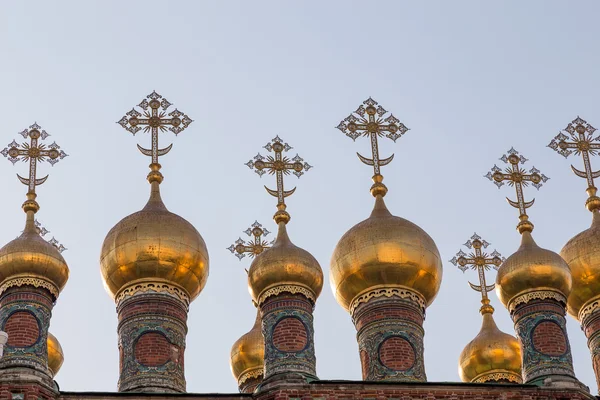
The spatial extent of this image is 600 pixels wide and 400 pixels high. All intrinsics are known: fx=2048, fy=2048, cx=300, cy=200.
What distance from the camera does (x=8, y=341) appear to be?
27109mm

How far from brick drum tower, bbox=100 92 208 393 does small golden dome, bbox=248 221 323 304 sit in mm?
1028

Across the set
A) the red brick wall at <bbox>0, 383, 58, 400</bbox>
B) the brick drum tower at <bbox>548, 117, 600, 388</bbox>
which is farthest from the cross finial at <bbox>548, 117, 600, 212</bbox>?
the red brick wall at <bbox>0, 383, 58, 400</bbox>

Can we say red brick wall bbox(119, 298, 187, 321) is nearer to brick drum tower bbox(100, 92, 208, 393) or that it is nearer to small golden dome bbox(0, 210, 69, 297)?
brick drum tower bbox(100, 92, 208, 393)

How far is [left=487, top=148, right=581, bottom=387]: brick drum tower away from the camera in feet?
90.9

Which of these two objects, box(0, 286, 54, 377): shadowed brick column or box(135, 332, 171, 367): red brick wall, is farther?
box(135, 332, 171, 367): red brick wall

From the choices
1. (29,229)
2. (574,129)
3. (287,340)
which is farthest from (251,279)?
(574,129)

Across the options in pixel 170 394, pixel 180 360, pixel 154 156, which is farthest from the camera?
pixel 154 156

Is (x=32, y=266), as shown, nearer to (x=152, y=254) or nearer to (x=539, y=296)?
(x=152, y=254)

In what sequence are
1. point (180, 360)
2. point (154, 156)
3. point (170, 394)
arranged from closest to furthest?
point (170, 394) → point (180, 360) → point (154, 156)

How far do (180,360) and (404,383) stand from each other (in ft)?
10.9

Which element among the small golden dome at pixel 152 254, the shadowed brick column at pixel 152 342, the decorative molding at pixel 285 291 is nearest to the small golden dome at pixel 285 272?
the decorative molding at pixel 285 291

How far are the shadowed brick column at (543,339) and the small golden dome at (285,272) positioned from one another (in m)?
2.87

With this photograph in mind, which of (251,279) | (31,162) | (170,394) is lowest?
(170,394)

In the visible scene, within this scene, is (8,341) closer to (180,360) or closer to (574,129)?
(180,360)
